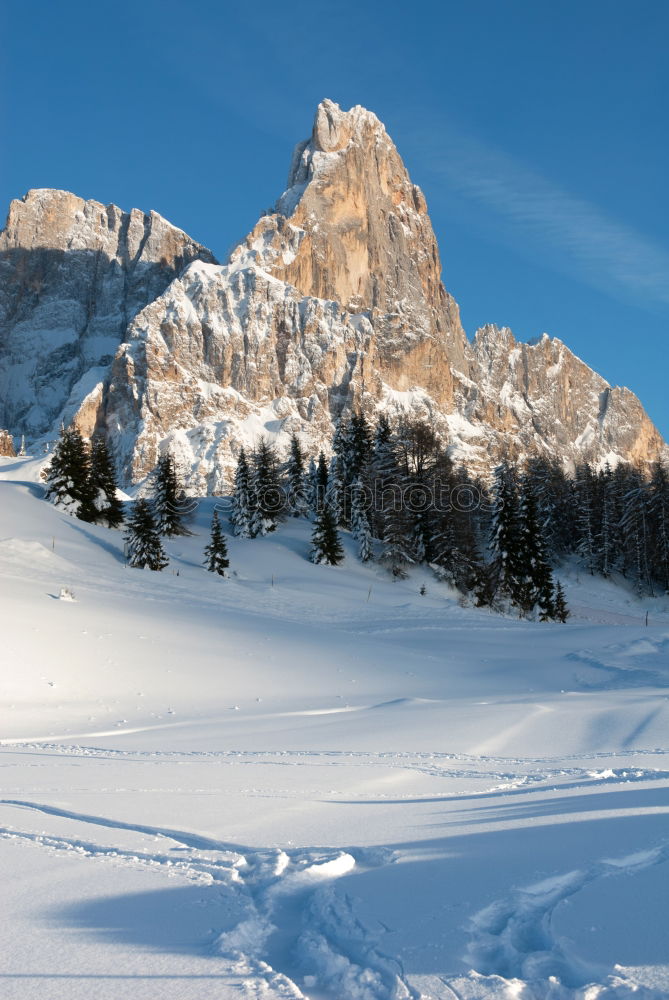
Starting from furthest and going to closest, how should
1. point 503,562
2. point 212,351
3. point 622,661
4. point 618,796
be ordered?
point 212,351, point 503,562, point 622,661, point 618,796

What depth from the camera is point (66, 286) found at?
180 meters

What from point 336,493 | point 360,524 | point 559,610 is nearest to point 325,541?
point 360,524

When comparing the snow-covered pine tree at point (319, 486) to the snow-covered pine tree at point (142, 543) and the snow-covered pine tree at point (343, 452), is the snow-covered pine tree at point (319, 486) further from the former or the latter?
the snow-covered pine tree at point (142, 543)

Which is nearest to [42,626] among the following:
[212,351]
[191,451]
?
[191,451]

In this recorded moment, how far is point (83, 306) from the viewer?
592 feet

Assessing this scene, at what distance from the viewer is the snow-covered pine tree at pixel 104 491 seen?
38581 mm

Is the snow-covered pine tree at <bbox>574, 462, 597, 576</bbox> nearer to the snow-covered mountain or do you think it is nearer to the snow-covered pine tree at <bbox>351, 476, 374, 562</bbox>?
the snow-covered pine tree at <bbox>351, 476, 374, 562</bbox>

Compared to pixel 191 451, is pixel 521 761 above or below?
below

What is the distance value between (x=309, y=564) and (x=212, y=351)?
108545 millimetres

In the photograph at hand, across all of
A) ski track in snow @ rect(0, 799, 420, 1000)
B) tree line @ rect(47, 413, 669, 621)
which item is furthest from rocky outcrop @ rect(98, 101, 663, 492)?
ski track in snow @ rect(0, 799, 420, 1000)

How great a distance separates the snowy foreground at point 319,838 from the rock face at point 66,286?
162327mm

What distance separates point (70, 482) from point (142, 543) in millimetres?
9225

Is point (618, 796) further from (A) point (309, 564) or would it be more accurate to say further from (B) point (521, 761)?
(A) point (309, 564)

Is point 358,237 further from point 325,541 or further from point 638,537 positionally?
point 325,541
